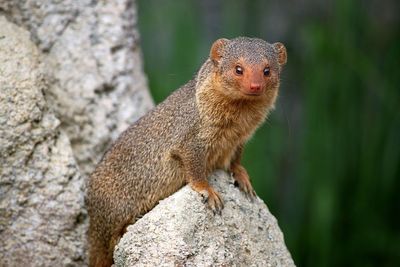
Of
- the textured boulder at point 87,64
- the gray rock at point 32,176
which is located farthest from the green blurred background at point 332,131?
the gray rock at point 32,176

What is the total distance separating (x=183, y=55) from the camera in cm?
570

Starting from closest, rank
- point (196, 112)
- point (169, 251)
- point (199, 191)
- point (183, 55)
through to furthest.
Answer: point (169, 251) < point (199, 191) < point (196, 112) < point (183, 55)

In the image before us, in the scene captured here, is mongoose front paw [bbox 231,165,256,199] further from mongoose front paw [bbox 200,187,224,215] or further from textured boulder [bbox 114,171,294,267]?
mongoose front paw [bbox 200,187,224,215]

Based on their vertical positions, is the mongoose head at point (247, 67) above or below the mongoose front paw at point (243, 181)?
above

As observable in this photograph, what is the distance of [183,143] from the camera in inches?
154

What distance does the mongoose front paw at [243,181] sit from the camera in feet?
13.0

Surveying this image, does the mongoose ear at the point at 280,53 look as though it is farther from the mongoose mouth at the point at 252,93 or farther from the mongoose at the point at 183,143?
the mongoose mouth at the point at 252,93

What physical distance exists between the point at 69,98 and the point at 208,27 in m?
3.36

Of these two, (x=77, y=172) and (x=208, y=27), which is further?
(x=208, y=27)

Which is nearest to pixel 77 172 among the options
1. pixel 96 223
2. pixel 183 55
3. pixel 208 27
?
pixel 96 223

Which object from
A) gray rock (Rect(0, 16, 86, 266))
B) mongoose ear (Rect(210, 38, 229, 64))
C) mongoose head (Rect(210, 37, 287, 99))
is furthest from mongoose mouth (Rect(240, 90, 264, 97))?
gray rock (Rect(0, 16, 86, 266))

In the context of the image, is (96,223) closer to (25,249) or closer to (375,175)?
(25,249)

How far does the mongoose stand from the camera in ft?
12.7

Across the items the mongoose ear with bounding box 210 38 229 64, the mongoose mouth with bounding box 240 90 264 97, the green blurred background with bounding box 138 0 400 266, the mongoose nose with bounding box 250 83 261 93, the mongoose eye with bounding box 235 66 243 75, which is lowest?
the green blurred background with bounding box 138 0 400 266
